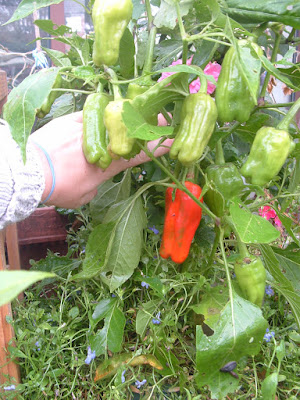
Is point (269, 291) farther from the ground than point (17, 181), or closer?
closer

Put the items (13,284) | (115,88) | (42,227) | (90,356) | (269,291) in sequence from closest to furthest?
1. (13,284)
2. (115,88)
3. (90,356)
4. (269,291)
5. (42,227)

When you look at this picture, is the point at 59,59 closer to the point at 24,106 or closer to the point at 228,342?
the point at 24,106

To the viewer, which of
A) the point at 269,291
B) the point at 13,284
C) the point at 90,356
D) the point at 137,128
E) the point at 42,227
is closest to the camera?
the point at 13,284

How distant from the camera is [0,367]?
0.71 metres

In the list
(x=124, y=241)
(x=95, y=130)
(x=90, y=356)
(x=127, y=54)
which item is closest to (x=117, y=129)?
(x=95, y=130)

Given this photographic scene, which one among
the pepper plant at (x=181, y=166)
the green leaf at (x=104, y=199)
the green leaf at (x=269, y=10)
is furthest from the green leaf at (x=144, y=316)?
the green leaf at (x=269, y=10)

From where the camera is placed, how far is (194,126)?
1.77 ft

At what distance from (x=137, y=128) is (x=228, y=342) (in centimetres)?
34

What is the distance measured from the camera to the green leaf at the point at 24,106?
47 cm

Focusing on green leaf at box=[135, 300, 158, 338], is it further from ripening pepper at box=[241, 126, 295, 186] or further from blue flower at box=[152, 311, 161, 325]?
ripening pepper at box=[241, 126, 295, 186]

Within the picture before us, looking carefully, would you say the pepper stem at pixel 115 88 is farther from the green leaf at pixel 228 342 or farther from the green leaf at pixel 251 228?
the green leaf at pixel 228 342

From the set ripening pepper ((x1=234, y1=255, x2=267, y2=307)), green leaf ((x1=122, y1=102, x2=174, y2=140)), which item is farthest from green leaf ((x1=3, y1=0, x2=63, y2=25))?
ripening pepper ((x1=234, y1=255, x2=267, y2=307))

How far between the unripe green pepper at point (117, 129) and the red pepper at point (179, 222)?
0.55 ft

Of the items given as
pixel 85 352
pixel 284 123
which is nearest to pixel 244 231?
pixel 284 123
